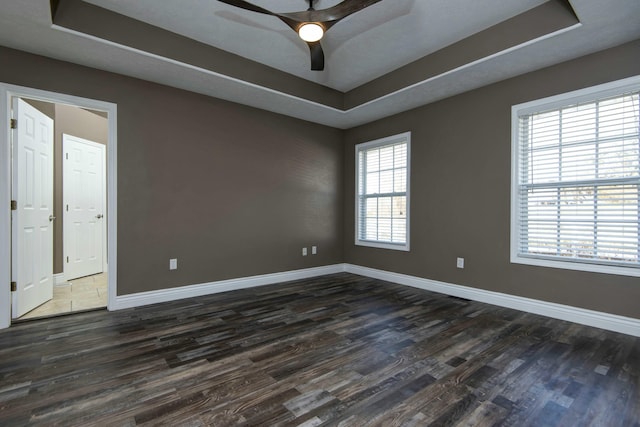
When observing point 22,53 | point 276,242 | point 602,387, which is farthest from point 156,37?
point 602,387

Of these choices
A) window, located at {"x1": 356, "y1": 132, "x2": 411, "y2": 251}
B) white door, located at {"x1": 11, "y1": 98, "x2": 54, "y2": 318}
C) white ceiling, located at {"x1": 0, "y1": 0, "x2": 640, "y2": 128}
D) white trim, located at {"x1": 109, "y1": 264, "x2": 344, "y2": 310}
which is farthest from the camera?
window, located at {"x1": 356, "y1": 132, "x2": 411, "y2": 251}

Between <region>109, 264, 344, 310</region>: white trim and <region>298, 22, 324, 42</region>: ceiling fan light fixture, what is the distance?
306 cm

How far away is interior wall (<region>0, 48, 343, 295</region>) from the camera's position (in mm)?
3346

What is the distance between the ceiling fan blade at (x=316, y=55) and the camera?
8.57 ft

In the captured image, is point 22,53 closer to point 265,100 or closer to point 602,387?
point 265,100

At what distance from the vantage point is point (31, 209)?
317 cm

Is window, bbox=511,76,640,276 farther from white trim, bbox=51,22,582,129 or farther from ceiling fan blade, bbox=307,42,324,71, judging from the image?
ceiling fan blade, bbox=307,42,324,71

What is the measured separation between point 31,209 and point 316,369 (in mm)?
3337

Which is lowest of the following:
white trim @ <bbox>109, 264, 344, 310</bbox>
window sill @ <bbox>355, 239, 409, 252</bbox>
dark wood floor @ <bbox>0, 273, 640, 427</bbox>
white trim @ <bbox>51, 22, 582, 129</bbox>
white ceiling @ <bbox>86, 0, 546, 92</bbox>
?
dark wood floor @ <bbox>0, 273, 640, 427</bbox>

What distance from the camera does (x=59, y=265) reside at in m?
4.45

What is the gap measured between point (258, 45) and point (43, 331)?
3404 millimetres

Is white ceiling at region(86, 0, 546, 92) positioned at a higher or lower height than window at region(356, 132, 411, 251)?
higher

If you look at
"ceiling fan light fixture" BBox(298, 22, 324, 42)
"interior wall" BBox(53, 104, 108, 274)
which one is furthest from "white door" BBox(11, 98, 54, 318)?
"ceiling fan light fixture" BBox(298, 22, 324, 42)

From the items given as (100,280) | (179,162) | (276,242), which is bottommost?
(100,280)
